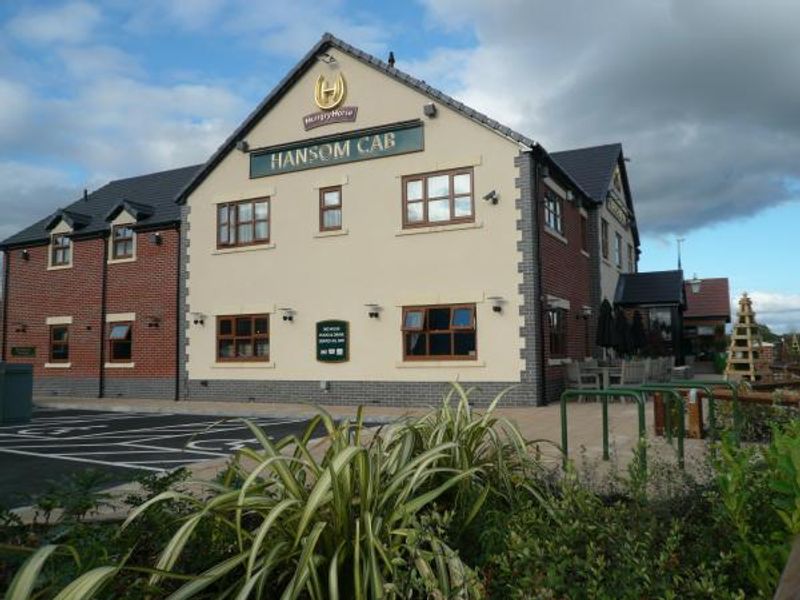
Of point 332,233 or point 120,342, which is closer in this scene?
point 332,233

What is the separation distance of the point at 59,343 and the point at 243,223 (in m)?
8.59

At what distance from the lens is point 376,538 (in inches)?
107

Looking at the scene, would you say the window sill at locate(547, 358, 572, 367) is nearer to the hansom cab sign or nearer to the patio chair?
the patio chair

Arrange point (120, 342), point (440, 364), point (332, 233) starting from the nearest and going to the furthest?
point (440, 364), point (332, 233), point (120, 342)

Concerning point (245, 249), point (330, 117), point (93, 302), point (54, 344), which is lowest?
point (54, 344)

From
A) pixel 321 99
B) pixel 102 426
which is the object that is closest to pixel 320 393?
pixel 102 426

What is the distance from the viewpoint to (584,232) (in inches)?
847

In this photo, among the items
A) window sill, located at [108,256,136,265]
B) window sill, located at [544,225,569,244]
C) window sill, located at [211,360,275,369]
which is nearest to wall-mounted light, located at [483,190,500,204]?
window sill, located at [544,225,569,244]

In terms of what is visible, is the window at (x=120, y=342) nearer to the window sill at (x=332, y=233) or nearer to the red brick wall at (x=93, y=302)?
the red brick wall at (x=93, y=302)

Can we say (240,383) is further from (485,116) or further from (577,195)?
(577,195)

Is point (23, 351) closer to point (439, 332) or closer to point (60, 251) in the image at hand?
point (60, 251)

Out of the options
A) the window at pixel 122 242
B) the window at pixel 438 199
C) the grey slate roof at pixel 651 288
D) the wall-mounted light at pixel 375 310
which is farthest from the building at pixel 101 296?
the grey slate roof at pixel 651 288

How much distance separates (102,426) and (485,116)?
1065 cm

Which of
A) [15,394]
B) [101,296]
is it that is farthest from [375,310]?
[101,296]
